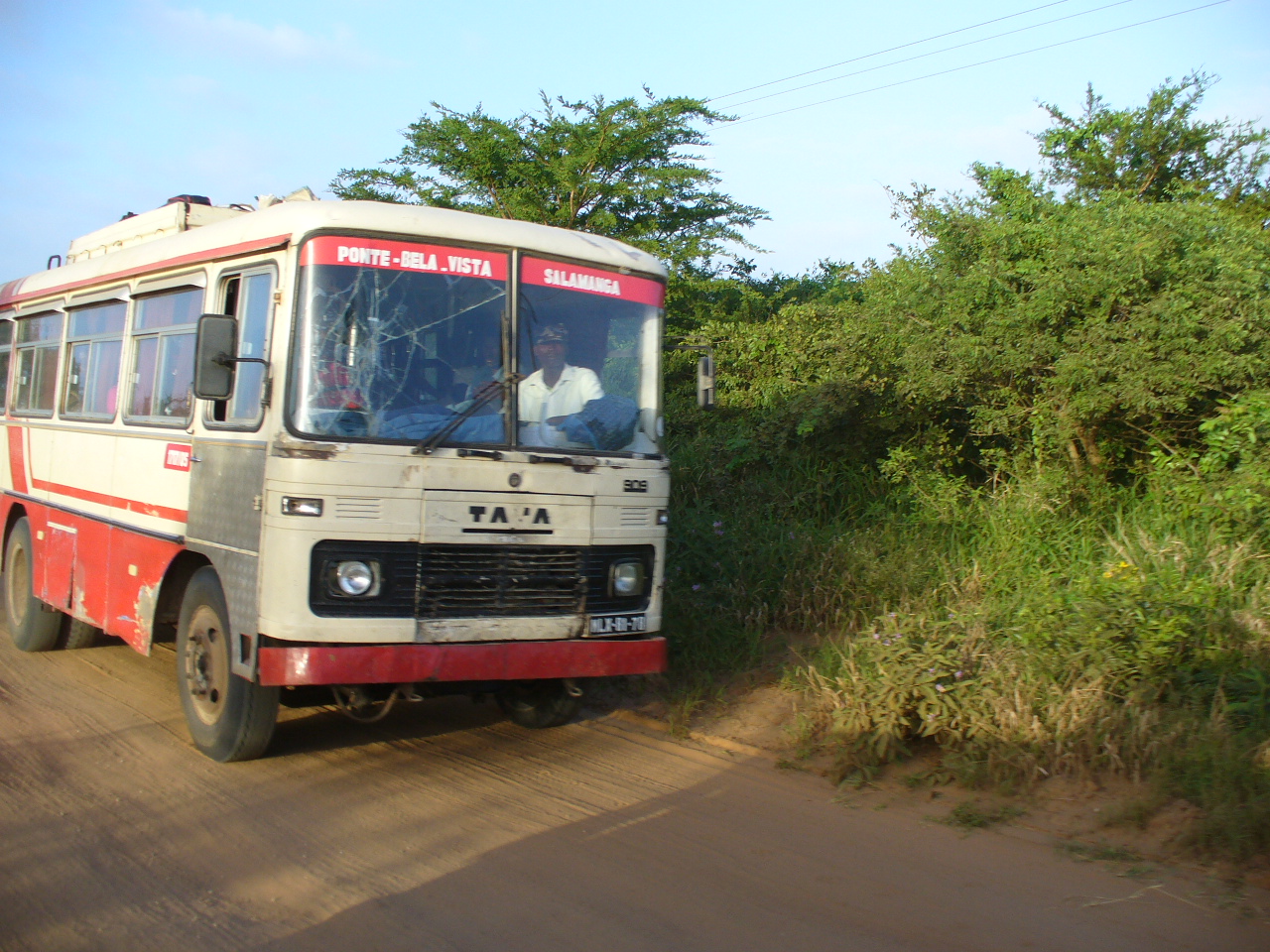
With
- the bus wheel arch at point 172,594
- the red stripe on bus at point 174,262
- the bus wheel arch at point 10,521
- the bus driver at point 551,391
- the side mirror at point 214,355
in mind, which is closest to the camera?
the side mirror at point 214,355

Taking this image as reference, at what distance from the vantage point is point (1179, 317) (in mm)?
7141

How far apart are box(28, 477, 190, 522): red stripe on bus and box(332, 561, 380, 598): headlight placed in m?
1.37

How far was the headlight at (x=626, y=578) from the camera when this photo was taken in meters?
5.66

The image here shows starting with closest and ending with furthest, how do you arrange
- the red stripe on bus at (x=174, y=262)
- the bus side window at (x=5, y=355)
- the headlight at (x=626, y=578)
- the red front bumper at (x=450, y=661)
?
the red front bumper at (x=450, y=661) < the red stripe on bus at (x=174, y=262) < the headlight at (x=626, y=578) < the bus side window at (x=5, y=355)

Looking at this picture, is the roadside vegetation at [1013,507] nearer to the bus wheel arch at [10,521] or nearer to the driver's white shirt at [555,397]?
the driver's white shirt at [555,397]

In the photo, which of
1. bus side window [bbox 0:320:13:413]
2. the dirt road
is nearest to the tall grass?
the dirt road

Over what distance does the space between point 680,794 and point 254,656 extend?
2101 mm

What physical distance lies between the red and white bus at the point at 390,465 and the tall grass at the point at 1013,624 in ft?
4.38

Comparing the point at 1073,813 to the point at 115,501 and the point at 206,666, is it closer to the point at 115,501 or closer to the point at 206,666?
the point at 206,666

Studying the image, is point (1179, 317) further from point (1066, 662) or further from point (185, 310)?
point (185, 310)

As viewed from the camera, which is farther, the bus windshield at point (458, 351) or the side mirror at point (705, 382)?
the side mirror at point (705, 382)

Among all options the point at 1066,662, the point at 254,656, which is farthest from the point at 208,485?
the point at 1066,662

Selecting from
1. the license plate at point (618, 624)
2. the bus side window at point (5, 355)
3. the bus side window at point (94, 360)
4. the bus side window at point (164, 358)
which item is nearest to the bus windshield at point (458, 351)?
the license plate at point (618, 624)

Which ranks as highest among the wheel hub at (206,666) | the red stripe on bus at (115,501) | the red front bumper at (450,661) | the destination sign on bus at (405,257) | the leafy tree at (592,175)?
the leafy tree at (592,175)
